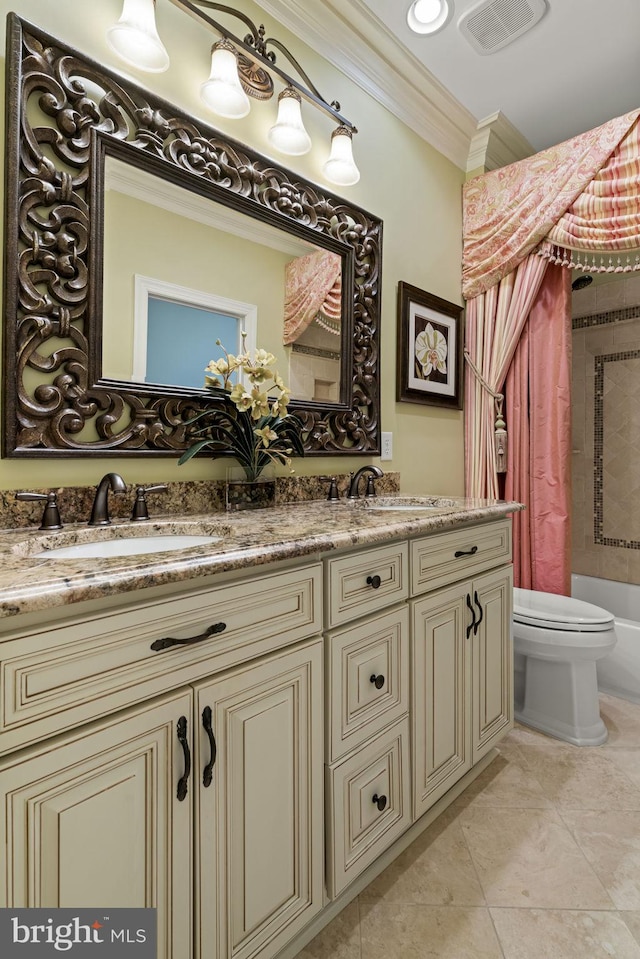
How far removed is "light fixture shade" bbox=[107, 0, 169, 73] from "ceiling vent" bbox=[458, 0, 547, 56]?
4.02 feet

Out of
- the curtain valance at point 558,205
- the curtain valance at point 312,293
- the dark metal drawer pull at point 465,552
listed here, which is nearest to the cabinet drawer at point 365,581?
the dark metal drawer pull at point 465,552

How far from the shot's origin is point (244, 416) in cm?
145

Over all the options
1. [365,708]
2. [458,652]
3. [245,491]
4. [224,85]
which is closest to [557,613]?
[458,652]

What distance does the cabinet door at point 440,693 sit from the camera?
128cm

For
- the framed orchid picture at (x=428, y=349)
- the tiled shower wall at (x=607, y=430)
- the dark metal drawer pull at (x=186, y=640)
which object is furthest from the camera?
the tiled shower wall at (x=607, y=430)

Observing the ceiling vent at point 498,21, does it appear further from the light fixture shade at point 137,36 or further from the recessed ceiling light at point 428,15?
the light fixture shade at point 137,36

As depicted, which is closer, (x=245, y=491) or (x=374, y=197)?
(x=245, y=491)

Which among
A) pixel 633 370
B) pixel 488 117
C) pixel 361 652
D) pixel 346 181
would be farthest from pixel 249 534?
pixel 633 370

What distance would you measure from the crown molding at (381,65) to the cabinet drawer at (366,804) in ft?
7.46

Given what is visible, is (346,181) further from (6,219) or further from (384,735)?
(384,735)

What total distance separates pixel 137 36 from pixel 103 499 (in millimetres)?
1151

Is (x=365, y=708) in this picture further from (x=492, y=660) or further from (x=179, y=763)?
(x=492, y=660)

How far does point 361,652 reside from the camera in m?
1.11

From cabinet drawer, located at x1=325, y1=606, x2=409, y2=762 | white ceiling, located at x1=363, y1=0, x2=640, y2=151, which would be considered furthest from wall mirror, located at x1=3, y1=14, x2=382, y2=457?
white ceiling, located at x1=363, y1=0, x2=640, y2=151
